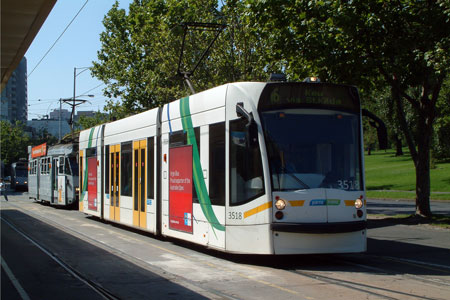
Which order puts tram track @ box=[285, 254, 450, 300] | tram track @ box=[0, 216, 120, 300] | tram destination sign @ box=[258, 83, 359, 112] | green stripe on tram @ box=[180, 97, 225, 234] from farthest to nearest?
green stripe on tram @ box=[180, 97, 225, 234], tram destination sign @ box=[258, 83, 359, 112], tram track @ box=[0, 216, 120, 300], tram track @ box=[285, 254, 450, 300]

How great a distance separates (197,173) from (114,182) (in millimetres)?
6556

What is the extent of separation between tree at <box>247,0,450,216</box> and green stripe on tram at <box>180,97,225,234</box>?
579 centimetres

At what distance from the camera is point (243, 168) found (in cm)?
1039

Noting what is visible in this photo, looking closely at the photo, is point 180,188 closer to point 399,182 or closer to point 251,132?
point 251,132

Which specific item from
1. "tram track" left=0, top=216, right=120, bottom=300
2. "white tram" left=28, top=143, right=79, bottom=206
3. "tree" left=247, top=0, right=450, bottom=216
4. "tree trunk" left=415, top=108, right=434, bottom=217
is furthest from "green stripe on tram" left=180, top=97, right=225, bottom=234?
"white tram" left=28, top=143, right=79, bottom=206

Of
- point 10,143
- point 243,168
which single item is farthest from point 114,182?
point 10,143

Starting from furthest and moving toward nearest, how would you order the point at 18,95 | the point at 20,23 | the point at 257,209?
the point at 18,95
the point at 20,23
the point at 257,209

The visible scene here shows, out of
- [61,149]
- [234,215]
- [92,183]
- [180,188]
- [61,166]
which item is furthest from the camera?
[61,149]

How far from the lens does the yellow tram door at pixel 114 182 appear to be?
17.6 meters

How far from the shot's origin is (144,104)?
3538 cm

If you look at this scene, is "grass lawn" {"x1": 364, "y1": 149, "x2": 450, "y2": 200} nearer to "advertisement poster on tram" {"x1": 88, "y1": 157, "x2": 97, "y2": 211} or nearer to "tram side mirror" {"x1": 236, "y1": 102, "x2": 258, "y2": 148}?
"advertisement poster on tram" {"x1": 88, "y1": 157, "x2": 97, "y2": 211}

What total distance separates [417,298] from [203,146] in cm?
556

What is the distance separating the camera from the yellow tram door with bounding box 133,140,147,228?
50.0ft

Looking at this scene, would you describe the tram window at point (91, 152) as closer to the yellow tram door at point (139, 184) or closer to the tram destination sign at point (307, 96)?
the yellow tram door at point (139, 184)
